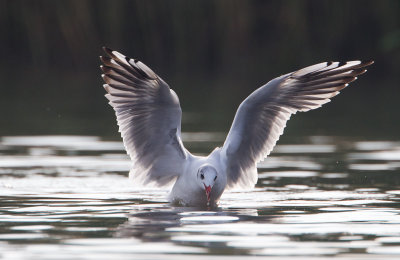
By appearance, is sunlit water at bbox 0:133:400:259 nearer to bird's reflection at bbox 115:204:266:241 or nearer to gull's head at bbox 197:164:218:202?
bird's reflection at bbox 115:204:266:241

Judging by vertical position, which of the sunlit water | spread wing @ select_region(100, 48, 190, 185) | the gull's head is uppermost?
spread wing @ select_region(100, 48, 190, 185)

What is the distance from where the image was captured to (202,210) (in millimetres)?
8156

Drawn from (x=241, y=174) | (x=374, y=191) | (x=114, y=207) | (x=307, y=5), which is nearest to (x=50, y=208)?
(x=114, y=207)

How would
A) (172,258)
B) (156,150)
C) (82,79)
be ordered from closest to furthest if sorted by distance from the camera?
(172,258)
(156,150)
(82,79)

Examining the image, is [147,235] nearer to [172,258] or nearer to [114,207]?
[172,258]

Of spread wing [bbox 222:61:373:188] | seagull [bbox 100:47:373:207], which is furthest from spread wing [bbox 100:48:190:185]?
→ spread wing [bbox 222:61:373:188]

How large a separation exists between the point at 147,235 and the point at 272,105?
102 inches

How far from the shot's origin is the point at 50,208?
8062 millimetres

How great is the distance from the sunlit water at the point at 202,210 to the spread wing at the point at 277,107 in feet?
0.91

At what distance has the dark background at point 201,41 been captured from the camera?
21500 millimetres

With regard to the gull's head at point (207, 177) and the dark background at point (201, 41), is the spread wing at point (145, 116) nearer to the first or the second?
the gull's head at point (207, 177)

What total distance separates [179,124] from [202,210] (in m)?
0.83

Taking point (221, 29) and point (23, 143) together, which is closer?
point (23, 143)

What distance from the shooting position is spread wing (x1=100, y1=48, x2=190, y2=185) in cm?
855
